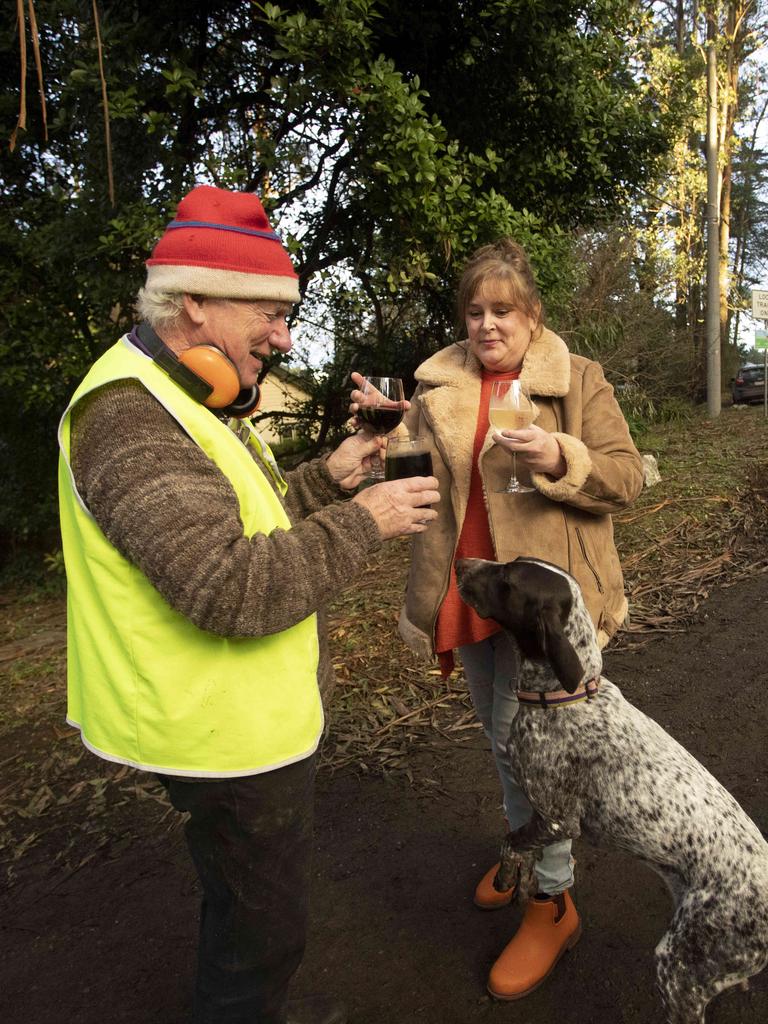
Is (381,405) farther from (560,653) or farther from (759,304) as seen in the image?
(759,304)

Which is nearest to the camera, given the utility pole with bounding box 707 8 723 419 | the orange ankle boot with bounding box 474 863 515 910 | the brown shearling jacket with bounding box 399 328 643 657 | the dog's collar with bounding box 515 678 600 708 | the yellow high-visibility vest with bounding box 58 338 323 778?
the yellow high-visibility vest with bounding box 58 338 323 778

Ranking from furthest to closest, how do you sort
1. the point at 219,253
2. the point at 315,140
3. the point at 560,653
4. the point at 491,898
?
the point at 315,140 < the point at 491,898 < the point at 560,653 < the point at 219,253

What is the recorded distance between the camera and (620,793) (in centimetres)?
238

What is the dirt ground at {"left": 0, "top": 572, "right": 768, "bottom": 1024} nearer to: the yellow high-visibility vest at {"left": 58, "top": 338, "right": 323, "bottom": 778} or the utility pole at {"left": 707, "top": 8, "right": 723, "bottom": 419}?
the yellow high-visibility vest at {"left": 58, "top": 338, "right": 323, "bottom": 778}

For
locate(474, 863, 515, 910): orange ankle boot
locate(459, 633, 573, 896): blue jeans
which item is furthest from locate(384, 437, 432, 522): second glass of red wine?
locate(474, 863, 515, 910): orange ankle boot

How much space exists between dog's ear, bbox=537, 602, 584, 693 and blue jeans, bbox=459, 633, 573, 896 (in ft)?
1.37

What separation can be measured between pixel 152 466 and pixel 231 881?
45.2 inches

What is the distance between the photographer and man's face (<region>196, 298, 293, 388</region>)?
1884 millimetres

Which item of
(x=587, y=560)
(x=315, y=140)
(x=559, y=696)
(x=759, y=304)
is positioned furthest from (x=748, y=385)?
(x=559, y=696)

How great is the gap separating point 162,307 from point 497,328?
51.4 inches

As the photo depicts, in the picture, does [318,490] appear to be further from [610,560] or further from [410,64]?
[410,64]

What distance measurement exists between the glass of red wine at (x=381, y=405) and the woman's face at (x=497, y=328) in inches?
16.2

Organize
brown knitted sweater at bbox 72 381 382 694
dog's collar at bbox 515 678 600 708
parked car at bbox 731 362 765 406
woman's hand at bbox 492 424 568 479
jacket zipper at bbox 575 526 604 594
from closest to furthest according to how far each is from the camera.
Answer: brown knitted sweater at bbox 72 381 382 694, woman's hand at bbox 492 424 568 479, dog's collar at bbox 515 678 600 708, jacket zipper at bbox 575 526 604 594, parked car at bbox 731 362 765 406

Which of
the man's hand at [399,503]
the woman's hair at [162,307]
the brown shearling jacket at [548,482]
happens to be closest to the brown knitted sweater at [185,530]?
the man's hand at [399,503]
